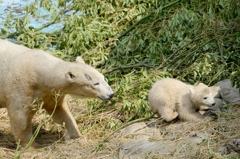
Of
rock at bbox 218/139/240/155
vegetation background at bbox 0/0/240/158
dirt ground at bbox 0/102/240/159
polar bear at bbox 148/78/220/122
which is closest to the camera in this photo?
rock at bbox 218/139/240/155

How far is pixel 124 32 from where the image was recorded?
9.77 m

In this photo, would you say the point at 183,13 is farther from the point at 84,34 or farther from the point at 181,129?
the point at 181,129

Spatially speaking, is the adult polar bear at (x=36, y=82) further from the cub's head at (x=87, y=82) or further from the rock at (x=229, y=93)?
the rock at (x=229, y=93)

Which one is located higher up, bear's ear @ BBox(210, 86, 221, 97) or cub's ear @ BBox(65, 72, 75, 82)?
cub's ear @ BBox(65, 72, 75, 82)

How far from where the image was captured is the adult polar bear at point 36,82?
709 centimetres

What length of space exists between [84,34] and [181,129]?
290 centimetres

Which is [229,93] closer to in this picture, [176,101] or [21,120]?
[176,101]

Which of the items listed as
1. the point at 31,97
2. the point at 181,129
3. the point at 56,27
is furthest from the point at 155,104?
the point at 56,27

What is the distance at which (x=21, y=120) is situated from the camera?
287 inches

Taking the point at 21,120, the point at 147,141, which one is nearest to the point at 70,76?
the point at 21,120

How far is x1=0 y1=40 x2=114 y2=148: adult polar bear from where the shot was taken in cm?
709

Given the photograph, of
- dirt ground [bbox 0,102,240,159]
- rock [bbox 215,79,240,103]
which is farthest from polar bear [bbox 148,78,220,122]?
rock [bbox 215,79,240,103]

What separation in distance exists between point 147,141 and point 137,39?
2893mm

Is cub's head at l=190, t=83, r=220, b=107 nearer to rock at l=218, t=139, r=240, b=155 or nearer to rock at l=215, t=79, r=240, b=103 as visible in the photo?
rock at l=218, t=139, r=240, b=155
